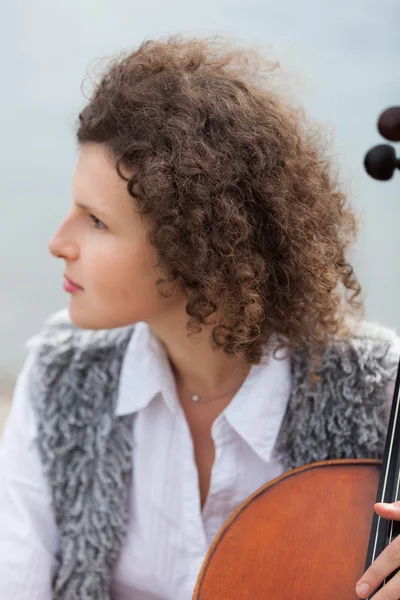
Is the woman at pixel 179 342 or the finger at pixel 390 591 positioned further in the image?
the woman at pixel 179 342

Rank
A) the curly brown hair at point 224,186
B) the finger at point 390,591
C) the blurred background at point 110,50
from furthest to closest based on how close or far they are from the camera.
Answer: the blurred background at point 110,50, the curly brown hair at point 224,186, the finger at point 390,591

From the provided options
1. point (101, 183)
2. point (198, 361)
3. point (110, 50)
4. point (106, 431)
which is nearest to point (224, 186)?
point (101, 183)

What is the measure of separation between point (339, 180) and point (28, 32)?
1442 mm

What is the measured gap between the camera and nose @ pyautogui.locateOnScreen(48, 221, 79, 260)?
3.04 ft

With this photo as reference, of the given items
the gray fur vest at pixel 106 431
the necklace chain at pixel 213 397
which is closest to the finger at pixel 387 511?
the gray fur vest at pixel 106 431

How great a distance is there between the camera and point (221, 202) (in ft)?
2.85

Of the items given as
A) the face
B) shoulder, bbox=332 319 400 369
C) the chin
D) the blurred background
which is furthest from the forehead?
the blurred background

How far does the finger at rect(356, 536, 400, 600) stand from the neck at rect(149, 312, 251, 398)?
32 centimetres

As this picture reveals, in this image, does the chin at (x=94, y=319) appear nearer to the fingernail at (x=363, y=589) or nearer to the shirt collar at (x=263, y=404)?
the shirt collar at (x=263, y=404)

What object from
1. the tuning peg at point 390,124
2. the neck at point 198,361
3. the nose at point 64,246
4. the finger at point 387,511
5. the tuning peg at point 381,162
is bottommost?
the finger at point 387,511

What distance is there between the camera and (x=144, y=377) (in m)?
1.03

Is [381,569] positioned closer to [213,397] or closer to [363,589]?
[363,589]

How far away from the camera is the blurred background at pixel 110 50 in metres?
2.01

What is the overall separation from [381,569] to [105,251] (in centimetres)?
48
